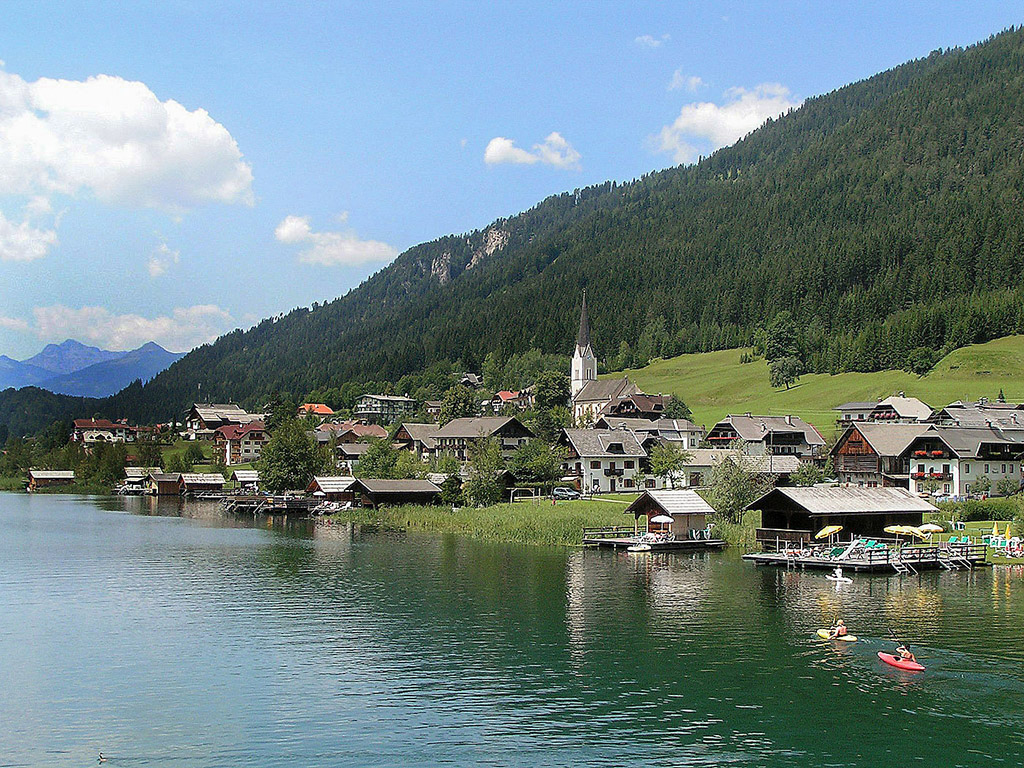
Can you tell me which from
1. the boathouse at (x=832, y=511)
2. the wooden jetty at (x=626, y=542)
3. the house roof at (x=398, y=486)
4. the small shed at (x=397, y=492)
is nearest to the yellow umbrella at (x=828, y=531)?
the boathouse at (x=832, y=511)

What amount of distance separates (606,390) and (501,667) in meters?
155

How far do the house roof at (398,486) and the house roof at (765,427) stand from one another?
143 feet

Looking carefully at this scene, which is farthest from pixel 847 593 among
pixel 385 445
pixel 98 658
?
pixel 385 445

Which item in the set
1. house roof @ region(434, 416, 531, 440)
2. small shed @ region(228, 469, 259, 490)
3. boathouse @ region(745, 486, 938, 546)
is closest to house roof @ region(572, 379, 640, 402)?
house roof @ region(434, 416, 531, 440)

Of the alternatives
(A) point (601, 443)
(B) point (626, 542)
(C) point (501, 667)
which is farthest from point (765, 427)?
(C) point (501, 667)

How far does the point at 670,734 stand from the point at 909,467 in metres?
80.1

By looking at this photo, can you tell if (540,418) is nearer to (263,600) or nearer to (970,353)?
(970,353)

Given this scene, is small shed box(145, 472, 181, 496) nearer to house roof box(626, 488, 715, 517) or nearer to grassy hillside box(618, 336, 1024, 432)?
grassy hillside box(618, 336, 1024, 432)

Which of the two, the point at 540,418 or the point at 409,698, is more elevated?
the point at 540,418

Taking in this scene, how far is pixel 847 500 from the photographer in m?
68.2

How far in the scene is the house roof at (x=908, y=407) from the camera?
12950 centimetres

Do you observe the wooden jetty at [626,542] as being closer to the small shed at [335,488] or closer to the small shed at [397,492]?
the small shed at [397,492]

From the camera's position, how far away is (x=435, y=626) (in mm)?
42219

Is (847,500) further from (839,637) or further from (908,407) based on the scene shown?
(908,407)
